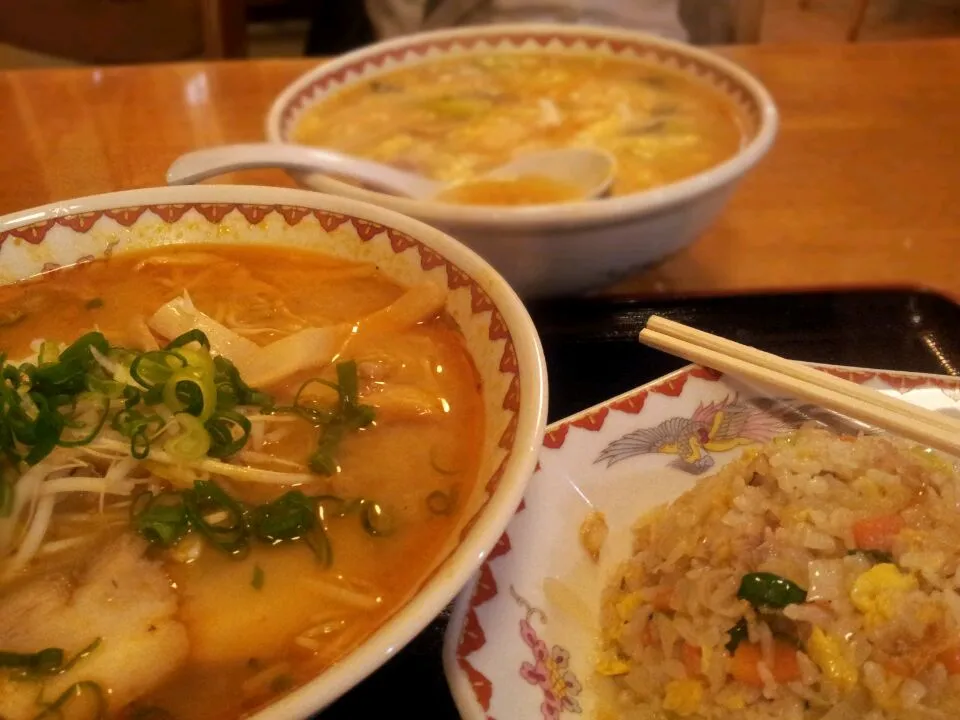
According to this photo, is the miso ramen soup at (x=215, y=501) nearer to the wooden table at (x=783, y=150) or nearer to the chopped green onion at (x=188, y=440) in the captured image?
the chopped green onion at (x=188, y=440)

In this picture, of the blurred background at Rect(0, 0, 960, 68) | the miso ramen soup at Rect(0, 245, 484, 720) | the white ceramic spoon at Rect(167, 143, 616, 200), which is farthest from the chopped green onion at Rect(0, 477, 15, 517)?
the blurred background at Rect(0, 0, 960, 68)

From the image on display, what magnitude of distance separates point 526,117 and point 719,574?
1246 mm

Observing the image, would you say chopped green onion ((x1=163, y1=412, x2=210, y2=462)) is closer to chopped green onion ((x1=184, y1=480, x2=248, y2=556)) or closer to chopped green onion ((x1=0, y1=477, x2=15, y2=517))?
chopped green onion ((x1=184, y1=480, x2=248, y2=556))

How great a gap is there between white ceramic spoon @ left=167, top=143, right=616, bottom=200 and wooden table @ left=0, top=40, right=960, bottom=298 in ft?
0.36

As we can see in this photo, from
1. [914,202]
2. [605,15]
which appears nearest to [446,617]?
[914,202]

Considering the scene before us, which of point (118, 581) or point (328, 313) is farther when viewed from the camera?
point (328, 313)

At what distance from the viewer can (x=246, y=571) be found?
2.83ft

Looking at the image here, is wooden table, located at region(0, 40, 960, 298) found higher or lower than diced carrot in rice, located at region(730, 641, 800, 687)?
higher

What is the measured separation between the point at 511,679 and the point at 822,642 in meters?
0.37

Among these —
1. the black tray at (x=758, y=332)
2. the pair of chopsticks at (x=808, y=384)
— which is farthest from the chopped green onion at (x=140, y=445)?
the pair of chopsticks at (x=808, y=384)

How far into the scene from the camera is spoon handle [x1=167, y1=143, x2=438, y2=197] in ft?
4.28

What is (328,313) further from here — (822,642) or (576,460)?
(822,642)

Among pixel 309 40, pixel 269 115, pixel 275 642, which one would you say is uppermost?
pixel 269 115

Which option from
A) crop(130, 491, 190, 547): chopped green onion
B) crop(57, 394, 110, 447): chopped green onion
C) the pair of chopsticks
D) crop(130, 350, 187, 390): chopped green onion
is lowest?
the pair of chopsticks
